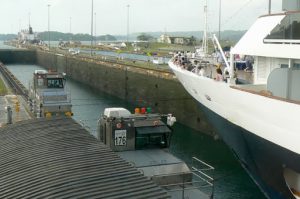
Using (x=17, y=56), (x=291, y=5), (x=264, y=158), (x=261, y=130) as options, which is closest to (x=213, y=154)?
(x=264, y=158)

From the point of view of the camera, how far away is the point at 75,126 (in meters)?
15.1

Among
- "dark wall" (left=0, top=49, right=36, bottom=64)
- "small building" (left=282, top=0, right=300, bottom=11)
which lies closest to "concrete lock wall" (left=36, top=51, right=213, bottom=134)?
"small building" (left=282, top=0, right=300, bottom=11)

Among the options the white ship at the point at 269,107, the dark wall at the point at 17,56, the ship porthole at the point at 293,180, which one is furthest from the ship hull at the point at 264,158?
the dark wall at the point at 17,56

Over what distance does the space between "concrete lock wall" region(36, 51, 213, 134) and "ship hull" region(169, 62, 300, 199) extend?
37.2ft

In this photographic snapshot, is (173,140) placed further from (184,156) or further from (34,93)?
(34,93)

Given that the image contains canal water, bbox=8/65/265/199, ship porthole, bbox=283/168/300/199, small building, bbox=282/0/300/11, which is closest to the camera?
ship porthole, bbox=283/168/300/199

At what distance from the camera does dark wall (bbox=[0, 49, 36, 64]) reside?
377 ft

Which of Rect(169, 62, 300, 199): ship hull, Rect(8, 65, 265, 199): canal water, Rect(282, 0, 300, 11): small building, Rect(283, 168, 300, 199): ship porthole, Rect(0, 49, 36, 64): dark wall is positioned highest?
Rect(282, 0, 300, 11): small building

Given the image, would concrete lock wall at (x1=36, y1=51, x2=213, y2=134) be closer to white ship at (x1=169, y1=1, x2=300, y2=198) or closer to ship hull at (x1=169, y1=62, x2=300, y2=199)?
ship hull at (x1=169, y1=62, x2=300, y2=199)

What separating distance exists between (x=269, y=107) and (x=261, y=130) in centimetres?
126

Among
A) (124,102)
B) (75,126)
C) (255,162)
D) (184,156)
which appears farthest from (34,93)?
(124,102)

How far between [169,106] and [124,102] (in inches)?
524

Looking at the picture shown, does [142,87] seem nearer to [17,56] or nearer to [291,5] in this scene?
[291,5]

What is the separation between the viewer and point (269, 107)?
1515 centimetres
